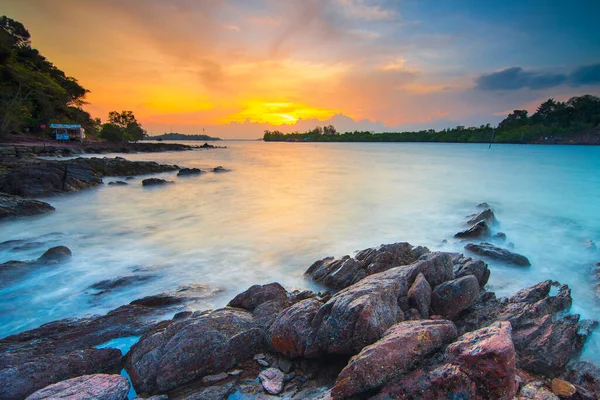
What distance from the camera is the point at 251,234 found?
35.6 feet

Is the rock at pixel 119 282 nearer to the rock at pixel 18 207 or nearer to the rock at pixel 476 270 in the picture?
the rock at pixel 476 270

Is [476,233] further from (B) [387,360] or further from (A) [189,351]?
(A) [189,351]

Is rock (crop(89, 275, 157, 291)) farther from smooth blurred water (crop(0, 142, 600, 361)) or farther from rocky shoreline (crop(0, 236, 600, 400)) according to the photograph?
rocky shoreline (crop(0, 236, 600, 400))

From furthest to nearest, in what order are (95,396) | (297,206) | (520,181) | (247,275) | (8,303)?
(520,181) → (297,206) → (247,275) → (8,303) → (95,396)

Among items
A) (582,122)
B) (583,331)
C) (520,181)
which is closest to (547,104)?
(582,122)

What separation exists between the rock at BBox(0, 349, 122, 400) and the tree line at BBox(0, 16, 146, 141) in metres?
48.0

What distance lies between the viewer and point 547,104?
367ft

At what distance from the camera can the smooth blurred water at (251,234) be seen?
630 cm

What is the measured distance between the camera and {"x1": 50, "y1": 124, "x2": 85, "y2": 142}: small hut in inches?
1946

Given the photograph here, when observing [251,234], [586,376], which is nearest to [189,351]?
[586,376]

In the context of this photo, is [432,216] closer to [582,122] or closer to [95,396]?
[95,396]

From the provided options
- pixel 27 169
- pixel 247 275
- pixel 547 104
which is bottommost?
pixel 247 275

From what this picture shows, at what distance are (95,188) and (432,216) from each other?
19295 millimetres

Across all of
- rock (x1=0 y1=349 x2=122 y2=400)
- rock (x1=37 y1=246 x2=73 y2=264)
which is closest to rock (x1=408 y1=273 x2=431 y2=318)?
rock (x1=0 y1=349 x2=122 y2=400)
